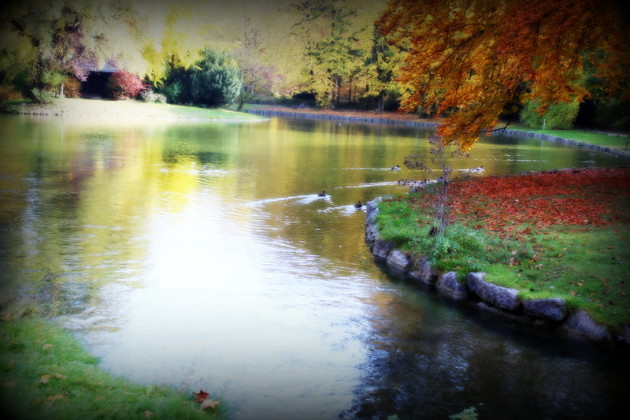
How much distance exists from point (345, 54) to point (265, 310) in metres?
58.3

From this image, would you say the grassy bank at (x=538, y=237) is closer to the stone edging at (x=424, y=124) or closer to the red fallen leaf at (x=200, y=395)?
the red fallen leaf at (x=200, y=395)

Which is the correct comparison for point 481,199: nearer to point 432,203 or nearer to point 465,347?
point 432,203

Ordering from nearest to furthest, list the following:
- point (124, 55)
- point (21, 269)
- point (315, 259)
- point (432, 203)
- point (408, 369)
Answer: point (408, 369) < point (21, 269) < point (315, 259) < point (432, 203) < point (124, 55)

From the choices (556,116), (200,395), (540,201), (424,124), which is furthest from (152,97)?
(200,395)

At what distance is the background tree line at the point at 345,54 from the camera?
13.8m

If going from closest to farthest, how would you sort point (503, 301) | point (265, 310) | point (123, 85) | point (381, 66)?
point (265, 310) → point (503, 301) → point (123, 85) → point (381, 66)

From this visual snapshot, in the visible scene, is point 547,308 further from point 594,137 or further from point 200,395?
point 594,137

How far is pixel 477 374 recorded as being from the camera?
6.79m

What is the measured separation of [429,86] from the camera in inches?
601

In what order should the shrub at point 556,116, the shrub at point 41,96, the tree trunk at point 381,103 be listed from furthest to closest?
1. the tree trunk at point 381,103
2. the shrub at point 556,116
3. the shrub at point 41,96

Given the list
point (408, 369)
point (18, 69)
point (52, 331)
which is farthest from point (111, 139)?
point (408, 369)

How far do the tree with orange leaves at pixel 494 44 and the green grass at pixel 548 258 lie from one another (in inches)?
172

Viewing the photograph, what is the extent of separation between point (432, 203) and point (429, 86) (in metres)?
3.45

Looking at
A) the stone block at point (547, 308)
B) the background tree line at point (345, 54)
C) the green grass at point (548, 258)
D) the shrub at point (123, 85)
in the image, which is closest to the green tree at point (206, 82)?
the background tree line at point (345, 54)
